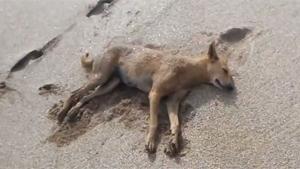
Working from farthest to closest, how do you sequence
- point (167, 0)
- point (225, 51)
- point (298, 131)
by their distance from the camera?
point (167, 0) < point (225, 51) < point (298, 131)

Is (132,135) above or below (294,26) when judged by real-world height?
above

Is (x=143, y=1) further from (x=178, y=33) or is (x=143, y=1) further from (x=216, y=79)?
(x=216, y=79)

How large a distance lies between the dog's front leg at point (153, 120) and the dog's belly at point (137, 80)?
0.18m

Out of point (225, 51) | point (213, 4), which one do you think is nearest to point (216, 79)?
point (225, 51)

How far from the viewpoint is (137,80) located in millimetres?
4926

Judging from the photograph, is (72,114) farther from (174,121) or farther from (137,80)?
(174,121)

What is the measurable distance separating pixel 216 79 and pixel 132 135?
84 cm

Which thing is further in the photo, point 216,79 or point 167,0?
point 167,0

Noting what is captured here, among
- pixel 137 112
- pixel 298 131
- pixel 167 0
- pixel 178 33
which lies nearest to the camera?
pixel 298 131

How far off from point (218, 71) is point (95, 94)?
3.27 ft

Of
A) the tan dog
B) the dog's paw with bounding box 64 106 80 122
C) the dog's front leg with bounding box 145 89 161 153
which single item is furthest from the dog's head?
the dog's paw with bounding box 64 106 80 122

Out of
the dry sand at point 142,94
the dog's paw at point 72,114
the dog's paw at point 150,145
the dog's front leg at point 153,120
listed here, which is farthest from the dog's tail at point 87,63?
the dog's paw at point 150,145

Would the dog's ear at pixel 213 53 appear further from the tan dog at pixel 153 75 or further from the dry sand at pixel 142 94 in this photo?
the dry sand at pixel 142 94

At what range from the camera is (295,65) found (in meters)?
4.85
